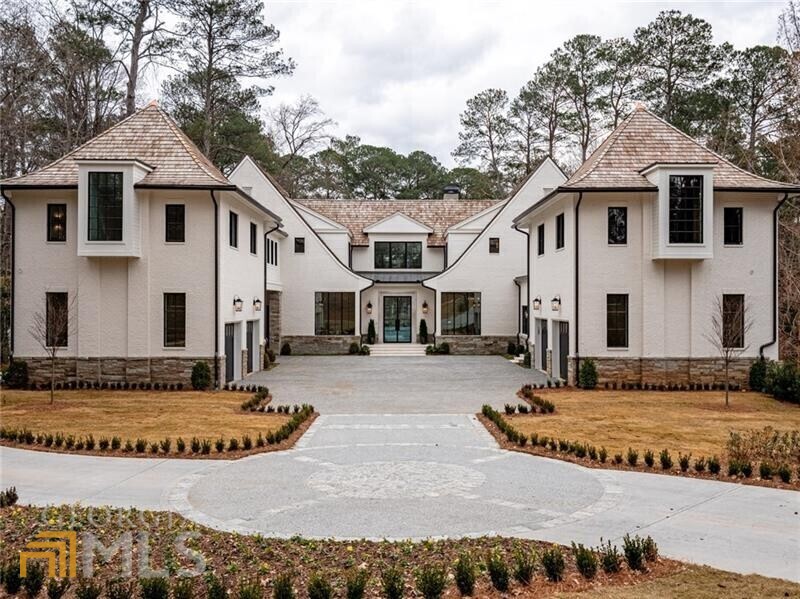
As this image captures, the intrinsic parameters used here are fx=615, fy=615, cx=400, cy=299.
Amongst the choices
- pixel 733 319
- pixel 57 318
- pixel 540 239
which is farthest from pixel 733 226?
pixel 57 318

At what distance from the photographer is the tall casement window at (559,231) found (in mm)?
19109

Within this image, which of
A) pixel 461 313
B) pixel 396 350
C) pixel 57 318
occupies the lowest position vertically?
pixel 396 350

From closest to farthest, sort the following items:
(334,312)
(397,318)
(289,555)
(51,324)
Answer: (289,555) < (51,324) < (334,312) < (397,318)

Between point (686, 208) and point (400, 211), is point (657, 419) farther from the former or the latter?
point (400, 211)

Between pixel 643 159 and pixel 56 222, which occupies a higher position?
pixel 643 159

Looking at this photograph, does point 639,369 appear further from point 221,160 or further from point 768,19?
point 221,160

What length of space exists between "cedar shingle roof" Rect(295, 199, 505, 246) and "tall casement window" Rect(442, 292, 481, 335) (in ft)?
16.9

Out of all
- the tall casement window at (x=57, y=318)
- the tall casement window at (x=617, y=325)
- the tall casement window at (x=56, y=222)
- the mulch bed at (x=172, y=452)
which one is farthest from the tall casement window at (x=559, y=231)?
the tall casement window at (x=56, y=222)

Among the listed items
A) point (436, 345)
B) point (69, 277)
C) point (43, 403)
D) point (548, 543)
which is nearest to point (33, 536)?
point (548, 543)

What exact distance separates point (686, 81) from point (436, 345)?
18387 mm

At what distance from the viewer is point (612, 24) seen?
31.8 m

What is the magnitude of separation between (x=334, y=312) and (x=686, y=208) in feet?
53.1

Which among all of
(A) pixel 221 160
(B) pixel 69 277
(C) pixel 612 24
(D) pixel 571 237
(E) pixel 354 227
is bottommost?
(B) pixel 69 277

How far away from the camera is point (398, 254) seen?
106 feet
